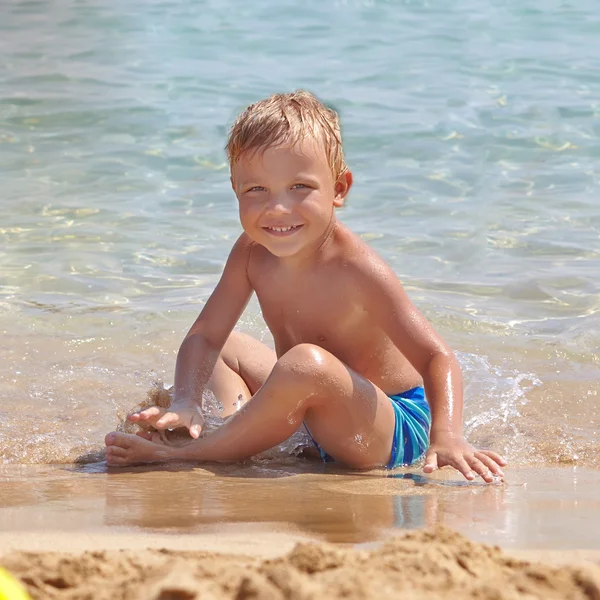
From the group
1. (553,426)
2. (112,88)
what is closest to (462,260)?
(553,426)

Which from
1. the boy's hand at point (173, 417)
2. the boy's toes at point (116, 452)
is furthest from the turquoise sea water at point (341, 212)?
the boy's hand at point (173, 417)

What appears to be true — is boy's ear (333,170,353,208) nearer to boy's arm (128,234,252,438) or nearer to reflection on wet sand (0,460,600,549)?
boy's arm (128,234,252,438)

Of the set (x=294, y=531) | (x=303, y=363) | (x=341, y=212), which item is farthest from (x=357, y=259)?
(x=341, y=212)

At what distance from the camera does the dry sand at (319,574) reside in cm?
146

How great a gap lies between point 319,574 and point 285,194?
1.52m

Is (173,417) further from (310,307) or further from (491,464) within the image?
(491,464)

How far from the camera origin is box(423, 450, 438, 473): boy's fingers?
102 inches

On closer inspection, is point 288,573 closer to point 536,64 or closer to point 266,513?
point 266,513

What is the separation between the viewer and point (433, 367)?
2908mm

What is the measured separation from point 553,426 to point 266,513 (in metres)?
1.53

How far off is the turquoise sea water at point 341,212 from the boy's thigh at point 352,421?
46 cm

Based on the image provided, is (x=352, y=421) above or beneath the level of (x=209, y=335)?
beneath

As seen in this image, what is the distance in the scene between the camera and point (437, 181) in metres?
7.13

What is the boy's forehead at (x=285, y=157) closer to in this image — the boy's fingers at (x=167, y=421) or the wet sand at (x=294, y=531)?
the boy's fingers at (x=167, y=421)
